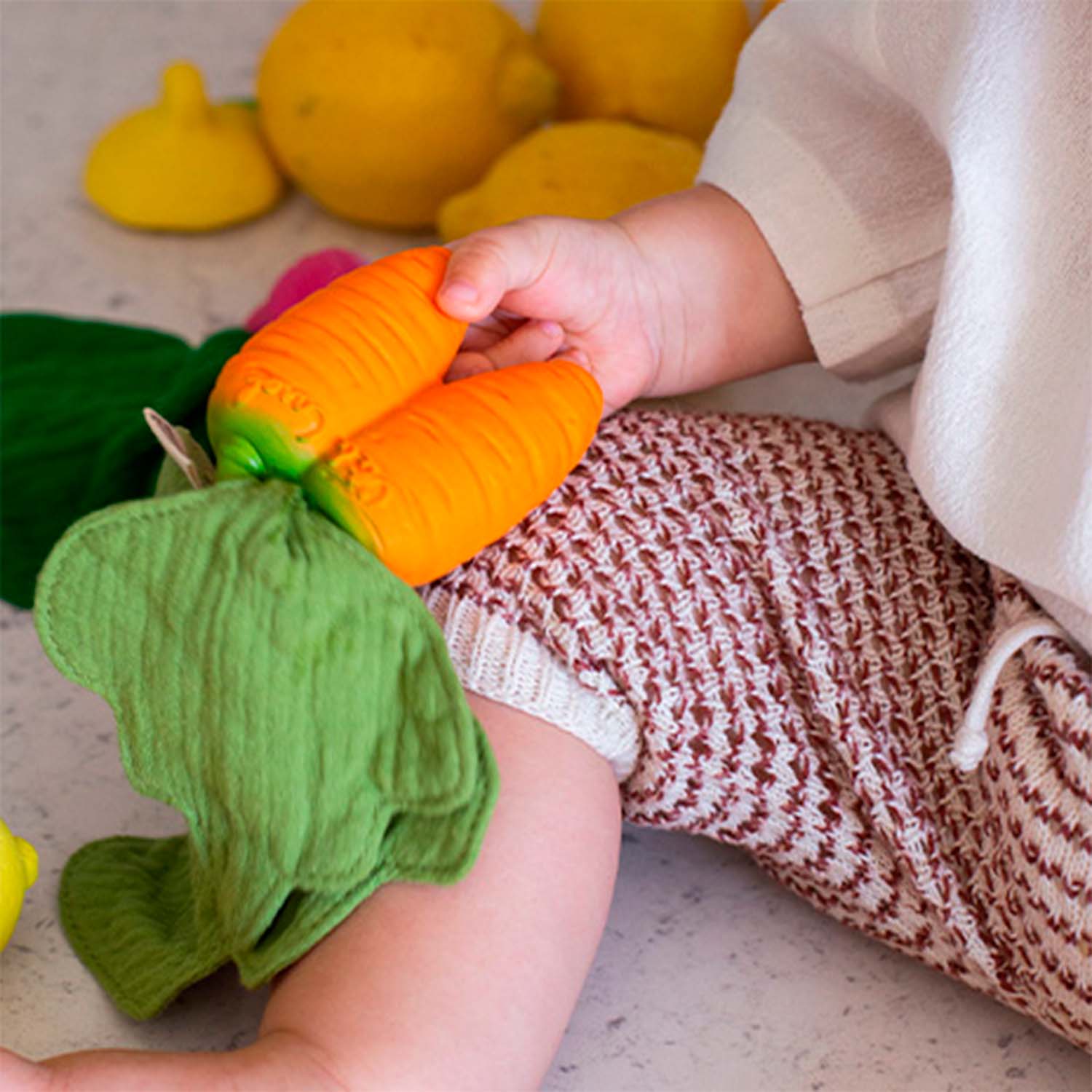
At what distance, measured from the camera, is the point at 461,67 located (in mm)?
997

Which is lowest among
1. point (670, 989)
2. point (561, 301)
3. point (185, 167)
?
point (670, 989)

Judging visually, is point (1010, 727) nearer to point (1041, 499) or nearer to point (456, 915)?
point (1041, 499)

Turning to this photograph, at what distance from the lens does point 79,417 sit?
820mm

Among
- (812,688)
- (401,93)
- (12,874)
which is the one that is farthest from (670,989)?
(401,93)

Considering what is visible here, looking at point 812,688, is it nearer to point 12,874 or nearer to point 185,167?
point 12,874

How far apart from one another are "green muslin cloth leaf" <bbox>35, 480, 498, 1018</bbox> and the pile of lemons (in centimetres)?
47

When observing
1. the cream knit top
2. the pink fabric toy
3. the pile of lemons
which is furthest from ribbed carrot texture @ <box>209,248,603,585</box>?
the pile of lemons

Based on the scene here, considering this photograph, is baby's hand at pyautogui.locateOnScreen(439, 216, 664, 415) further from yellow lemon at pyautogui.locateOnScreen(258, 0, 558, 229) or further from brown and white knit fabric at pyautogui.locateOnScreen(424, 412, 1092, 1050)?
yellow lemon at pyautogui.locateOnScreen(258, 0, 558, 229)

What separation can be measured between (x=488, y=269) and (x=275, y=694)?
7.0 inches

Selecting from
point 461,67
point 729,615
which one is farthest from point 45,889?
point 461,67

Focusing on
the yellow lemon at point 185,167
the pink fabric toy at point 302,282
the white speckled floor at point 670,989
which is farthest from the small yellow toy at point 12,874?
the yellow lemon at point 185,167

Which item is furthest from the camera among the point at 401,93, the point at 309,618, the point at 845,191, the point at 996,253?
the point at 401,93

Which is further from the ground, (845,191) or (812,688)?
(845,191)

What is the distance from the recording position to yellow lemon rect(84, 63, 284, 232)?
42.1 inches
